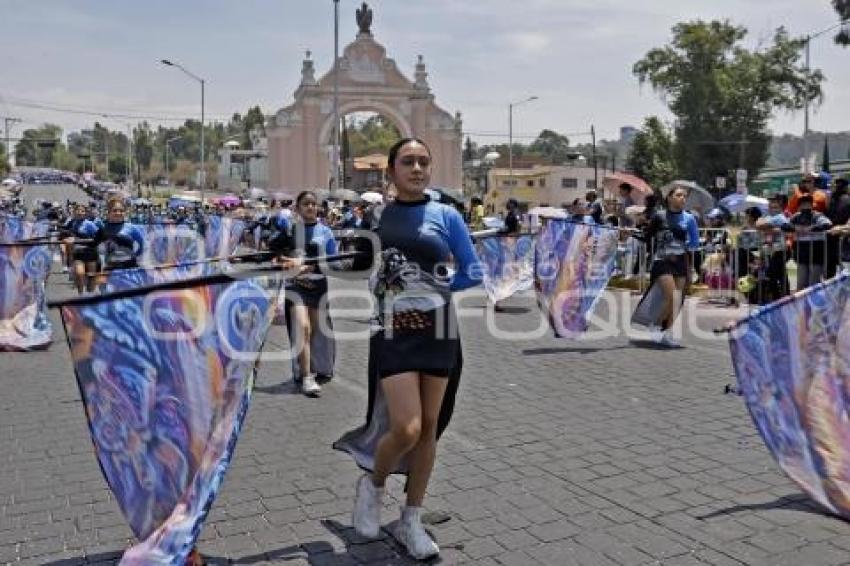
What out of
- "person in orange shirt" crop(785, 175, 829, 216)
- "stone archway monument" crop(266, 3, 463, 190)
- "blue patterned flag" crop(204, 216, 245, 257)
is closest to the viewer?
"person in orange shirt" crop(785, 175, 829, 216)

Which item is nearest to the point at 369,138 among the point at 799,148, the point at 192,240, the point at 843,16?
the point at 799,148

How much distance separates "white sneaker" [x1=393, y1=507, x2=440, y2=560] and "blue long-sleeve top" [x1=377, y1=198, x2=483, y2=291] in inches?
43.2

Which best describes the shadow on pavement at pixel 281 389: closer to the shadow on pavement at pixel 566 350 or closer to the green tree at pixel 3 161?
the shadow on pavement at pixel 566 350

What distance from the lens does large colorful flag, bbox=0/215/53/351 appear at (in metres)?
10.4

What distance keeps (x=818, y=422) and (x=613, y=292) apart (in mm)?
11524

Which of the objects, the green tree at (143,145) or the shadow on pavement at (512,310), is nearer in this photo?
the shadow on pavement at (512,310)

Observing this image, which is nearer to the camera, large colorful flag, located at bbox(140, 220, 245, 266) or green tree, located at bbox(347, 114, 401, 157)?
large colorful flag, located at bbox(140, 220, 245, 266)

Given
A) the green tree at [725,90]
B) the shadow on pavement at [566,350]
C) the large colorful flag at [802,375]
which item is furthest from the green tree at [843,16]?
the large colorful flag at [802,375]

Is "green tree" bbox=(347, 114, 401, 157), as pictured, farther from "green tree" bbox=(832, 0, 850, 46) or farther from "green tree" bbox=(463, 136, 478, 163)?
"green tree" bbox=(832, 0, 850, 46)

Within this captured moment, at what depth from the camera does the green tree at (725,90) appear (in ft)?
Answer: 166

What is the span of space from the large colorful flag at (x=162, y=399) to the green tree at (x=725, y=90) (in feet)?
165

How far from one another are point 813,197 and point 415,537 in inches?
436

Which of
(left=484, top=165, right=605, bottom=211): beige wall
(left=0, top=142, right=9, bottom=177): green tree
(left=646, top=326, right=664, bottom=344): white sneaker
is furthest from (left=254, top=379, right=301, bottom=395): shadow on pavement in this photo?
(left=0, top=142, right=9, bottom=177): green tree

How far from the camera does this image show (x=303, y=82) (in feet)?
204
